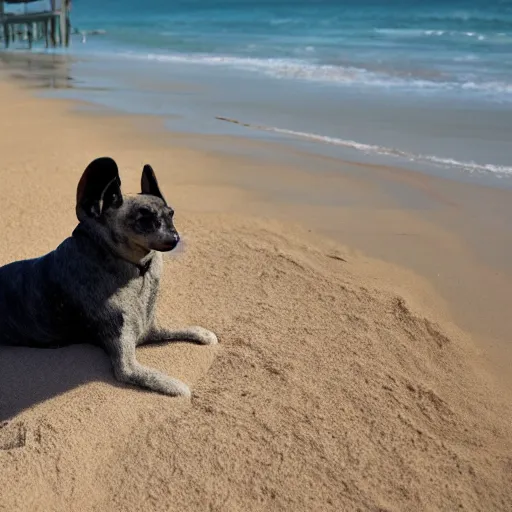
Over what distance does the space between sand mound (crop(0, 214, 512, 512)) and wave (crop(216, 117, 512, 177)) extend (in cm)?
447

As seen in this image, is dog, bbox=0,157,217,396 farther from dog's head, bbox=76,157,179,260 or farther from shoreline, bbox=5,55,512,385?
shoreline, bbox=5,55,512,385

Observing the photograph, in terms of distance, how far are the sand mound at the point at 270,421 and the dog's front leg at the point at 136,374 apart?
0.26 feet

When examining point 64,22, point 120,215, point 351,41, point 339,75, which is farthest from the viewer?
point 351,41

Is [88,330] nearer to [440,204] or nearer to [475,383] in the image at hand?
[475,383]

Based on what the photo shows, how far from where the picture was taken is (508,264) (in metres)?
6.17

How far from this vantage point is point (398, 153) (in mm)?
9898

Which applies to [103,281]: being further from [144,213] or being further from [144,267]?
[144,213]

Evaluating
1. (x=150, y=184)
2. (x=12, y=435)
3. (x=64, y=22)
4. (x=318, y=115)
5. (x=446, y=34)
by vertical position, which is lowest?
(x=12, y=435)

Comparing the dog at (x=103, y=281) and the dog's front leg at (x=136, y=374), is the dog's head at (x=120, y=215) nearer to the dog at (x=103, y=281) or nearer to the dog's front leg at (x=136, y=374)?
the dog at (x=103, y=281)

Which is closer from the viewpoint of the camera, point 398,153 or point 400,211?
point 400,211

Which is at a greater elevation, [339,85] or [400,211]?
[339,85]

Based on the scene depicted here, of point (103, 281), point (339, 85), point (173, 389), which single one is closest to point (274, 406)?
point (173, 389)

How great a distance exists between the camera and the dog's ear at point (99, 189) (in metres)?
3.65

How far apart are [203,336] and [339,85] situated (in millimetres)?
13156
